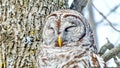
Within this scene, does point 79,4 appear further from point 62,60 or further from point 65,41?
point 62,60

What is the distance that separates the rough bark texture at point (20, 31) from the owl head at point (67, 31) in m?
0.11

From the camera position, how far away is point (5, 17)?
12.2 feet

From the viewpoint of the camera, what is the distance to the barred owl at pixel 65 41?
11.9 ft

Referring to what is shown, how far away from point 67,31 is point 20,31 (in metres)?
0.44

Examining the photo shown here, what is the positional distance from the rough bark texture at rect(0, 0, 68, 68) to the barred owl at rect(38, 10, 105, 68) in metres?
0.09

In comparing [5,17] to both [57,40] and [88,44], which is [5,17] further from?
[88,44]

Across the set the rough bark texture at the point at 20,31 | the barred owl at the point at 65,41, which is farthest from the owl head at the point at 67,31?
the rough bark texture at the point at 20,31

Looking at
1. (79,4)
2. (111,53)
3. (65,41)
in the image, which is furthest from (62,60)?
(79,4)

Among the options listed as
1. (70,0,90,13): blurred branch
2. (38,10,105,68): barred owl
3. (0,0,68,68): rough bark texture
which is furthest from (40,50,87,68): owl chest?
(70,0,90,13): blurred branch

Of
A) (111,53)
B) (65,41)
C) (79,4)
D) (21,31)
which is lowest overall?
(111,53)

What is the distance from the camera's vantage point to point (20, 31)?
370cm

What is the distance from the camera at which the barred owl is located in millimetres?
3639

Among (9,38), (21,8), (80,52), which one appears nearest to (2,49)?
(9,38)

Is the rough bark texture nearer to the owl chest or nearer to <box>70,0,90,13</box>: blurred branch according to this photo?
the owl chest
